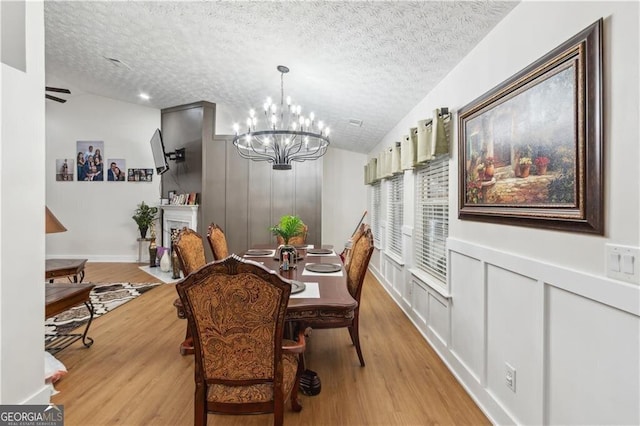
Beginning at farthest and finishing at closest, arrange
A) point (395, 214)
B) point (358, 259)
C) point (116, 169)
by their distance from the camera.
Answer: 1. point (116, 169)
2. point (395, 214)
3. point (358, 259)

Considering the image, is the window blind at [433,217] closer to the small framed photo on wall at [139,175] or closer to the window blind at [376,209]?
the window blind at [376,209]

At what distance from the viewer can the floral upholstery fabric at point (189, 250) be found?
234cm

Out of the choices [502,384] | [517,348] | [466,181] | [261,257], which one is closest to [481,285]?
[517,348]

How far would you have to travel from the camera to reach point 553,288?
142cm

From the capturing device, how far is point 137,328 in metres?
3.26

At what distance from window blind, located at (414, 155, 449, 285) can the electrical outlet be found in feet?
3.67

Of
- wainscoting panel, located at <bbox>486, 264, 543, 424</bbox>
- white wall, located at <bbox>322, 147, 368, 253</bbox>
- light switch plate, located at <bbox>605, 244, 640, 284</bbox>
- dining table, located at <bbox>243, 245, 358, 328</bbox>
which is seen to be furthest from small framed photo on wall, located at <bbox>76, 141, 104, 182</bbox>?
light switch plate, located at <bbox>605, 244, 640, 284</bbox>

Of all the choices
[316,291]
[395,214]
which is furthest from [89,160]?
[316,291]

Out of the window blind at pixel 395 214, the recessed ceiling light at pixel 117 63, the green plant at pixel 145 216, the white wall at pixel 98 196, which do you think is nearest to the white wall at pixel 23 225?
the window blind at pixel 395 214

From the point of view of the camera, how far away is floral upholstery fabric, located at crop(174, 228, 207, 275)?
2338 millimetres

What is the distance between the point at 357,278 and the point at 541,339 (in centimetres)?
134

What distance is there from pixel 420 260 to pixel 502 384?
5.61 feet

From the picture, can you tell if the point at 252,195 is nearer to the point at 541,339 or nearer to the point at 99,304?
the point at 99,304

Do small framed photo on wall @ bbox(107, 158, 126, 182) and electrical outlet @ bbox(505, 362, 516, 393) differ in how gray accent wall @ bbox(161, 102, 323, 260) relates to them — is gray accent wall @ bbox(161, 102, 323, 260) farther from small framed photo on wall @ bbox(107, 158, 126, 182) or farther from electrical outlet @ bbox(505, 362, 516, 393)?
electrical outlet @ bbox(505, 362, 516, 393)
